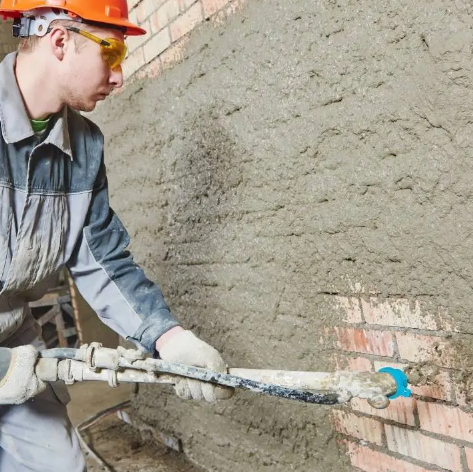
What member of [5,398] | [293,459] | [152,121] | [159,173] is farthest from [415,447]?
[152,121]

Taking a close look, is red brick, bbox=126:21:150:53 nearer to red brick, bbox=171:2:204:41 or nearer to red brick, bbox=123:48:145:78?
red brick, bbox=123:48:145:78

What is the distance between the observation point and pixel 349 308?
5.51ft

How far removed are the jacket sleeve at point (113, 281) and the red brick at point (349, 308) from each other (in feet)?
1.67

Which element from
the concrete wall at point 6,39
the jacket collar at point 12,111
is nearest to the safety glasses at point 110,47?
the jacket collar at point 12,111

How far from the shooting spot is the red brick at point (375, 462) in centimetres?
162

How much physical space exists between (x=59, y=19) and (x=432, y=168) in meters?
1.13

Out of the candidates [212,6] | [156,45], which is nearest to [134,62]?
[156,45]

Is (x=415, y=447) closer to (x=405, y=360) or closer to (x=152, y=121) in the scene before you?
(x=405, y=360)

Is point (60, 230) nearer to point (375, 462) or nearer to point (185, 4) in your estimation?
point (185, 4)

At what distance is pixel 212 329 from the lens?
224 cm

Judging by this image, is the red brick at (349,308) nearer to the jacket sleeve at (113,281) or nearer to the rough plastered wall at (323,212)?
the rough plastered wall at (323,212)

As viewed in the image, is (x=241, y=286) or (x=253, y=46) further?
(x=241, y=286)

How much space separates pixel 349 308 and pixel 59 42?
1.16m

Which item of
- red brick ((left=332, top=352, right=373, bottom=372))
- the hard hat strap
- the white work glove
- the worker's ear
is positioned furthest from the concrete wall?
red brick ((left=332, top=352, right=373, bottom=372))
